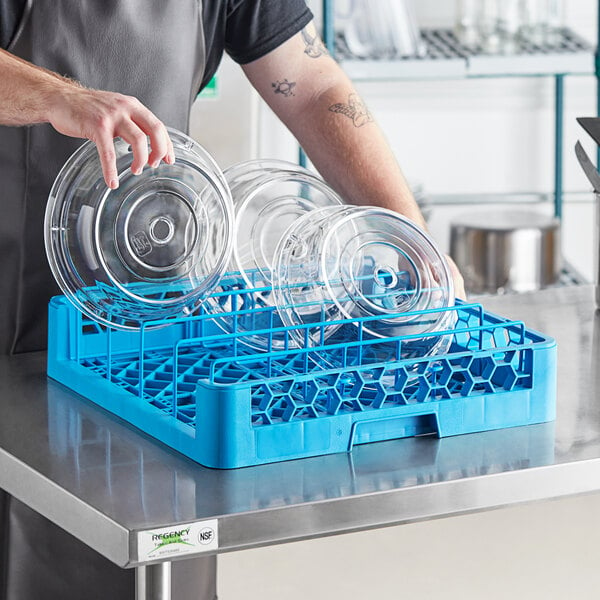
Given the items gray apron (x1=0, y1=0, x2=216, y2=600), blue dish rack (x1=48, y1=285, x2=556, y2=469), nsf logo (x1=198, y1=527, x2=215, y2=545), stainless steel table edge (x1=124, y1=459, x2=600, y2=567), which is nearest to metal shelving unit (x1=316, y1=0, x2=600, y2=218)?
gray apron (x1=0, y1=0, x2=216, y2=600)

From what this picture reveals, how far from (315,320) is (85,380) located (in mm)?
256

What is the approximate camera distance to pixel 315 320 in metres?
1.26

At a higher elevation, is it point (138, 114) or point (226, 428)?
point (138, 114)

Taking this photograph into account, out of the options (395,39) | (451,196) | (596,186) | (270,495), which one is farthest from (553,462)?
(451,196)

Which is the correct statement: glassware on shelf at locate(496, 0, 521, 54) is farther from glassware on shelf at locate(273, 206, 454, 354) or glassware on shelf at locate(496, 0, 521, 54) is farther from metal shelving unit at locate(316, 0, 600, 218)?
glassware on shelf at locate(273, 206, 454, 354)

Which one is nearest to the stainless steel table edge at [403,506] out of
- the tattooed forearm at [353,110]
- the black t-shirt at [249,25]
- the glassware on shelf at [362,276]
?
the glassware on shelf at [362,276]

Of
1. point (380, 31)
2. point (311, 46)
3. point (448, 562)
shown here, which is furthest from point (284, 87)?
point (380, 31)

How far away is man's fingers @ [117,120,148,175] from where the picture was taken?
113cm

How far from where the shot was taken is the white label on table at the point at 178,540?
971mm

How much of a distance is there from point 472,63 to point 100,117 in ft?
7.08

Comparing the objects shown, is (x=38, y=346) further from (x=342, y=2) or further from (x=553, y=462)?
(x=342, y=2)

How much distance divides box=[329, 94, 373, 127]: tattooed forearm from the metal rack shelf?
1.36 meters

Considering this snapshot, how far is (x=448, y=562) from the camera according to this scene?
1.33 metres

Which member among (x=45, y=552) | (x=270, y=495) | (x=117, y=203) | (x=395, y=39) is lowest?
(x=45, y=552)
